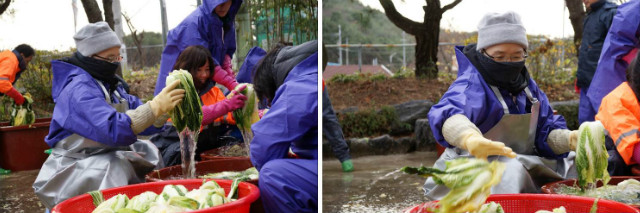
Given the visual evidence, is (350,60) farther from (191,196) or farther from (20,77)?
(191,196)

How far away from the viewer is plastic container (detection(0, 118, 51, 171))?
17.0 ft

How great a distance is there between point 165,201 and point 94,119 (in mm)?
749

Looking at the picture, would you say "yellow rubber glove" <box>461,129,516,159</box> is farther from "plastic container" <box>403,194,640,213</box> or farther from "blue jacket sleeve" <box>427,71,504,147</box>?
"blue jacket sleeve" <box>427,71,504,147</box>

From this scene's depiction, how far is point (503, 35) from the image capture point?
246cm

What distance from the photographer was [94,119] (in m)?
2.65

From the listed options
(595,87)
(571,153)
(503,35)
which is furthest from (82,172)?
(595,87)

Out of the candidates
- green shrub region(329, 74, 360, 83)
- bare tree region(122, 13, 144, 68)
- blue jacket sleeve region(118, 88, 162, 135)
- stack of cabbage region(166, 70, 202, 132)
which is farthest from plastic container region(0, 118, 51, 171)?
stack of cabbage region(166, 70, 202, 132)

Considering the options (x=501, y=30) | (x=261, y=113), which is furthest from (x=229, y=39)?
(x=501, y=30)

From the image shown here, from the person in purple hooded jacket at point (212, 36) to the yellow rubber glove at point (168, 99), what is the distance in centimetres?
83

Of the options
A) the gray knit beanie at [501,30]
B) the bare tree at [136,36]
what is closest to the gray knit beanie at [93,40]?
the bare tree at [136,36]

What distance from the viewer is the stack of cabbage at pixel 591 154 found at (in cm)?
210

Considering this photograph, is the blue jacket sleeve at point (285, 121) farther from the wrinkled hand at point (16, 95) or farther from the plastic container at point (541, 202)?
the wrinkled hand at point (16, 95)

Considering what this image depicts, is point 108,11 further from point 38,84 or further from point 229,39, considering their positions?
point 38,84

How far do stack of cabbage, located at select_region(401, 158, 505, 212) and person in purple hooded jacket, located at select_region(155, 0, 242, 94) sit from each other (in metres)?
2.04
